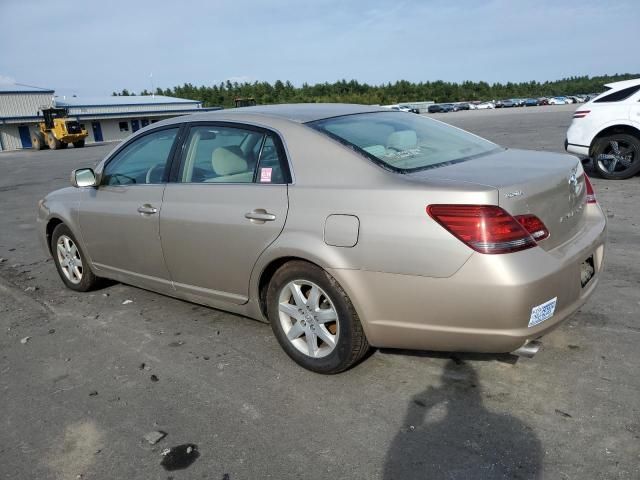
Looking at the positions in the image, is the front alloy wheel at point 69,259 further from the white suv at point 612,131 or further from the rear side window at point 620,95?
the rear side window at point 620,95

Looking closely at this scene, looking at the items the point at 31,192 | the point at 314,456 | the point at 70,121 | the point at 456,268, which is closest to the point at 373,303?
the point at 456,268

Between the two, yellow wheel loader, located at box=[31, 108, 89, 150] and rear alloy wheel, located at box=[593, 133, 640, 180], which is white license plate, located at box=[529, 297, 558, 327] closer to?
rear alloy wheel, located at box=[593, 133, 640, 180]

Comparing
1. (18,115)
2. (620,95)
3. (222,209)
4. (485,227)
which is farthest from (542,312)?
(18,115)

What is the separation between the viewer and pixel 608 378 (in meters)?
3.06

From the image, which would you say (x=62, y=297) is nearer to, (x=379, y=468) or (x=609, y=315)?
(x=379, y=468)

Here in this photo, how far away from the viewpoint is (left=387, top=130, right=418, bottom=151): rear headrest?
11.3 ft

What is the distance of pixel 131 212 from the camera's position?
4.25m

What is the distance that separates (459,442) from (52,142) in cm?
4125

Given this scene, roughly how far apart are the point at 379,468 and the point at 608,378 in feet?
4.85

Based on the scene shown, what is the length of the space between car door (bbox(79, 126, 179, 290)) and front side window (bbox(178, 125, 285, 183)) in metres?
0.23

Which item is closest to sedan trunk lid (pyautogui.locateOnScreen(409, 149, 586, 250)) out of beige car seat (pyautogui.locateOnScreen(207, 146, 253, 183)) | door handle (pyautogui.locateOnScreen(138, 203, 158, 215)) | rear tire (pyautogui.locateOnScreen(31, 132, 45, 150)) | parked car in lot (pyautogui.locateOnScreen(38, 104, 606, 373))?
parked car in lot (pyautogui.locateOnScreen(38, 104, 606, 373))

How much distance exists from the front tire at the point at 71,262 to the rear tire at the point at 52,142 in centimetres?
3638

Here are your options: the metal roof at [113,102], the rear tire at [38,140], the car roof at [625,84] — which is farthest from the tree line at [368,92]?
the car roof at [625,84]

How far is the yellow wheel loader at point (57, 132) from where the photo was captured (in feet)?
122
